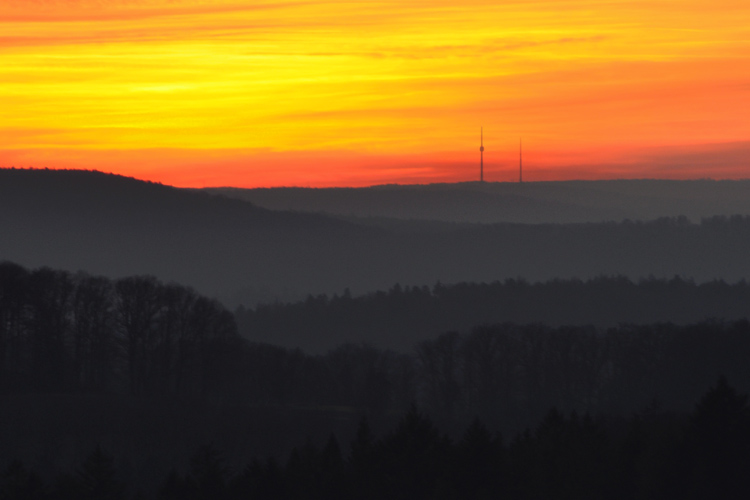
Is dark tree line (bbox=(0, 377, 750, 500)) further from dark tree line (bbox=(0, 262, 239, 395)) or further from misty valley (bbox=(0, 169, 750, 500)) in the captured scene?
dark tree line (bbox=(0, 262, 239, 395))

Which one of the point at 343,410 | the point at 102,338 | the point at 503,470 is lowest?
the point at 343,410

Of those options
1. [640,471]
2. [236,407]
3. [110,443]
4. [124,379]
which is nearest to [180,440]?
[110,443]

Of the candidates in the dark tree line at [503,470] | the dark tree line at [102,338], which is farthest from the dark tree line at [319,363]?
the dark tree line at [503,470]

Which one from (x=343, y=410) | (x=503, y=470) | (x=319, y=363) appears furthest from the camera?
(x=319, y=363)

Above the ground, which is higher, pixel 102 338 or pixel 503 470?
pixel 102 338

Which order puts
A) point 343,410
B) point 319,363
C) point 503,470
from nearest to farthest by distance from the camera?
point 503,470, point 343,410, point 319,363

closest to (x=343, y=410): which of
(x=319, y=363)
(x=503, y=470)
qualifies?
(x=319, y=363)

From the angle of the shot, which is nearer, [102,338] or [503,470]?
[503,470]

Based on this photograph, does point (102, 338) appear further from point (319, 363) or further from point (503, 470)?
point (503, 470)
